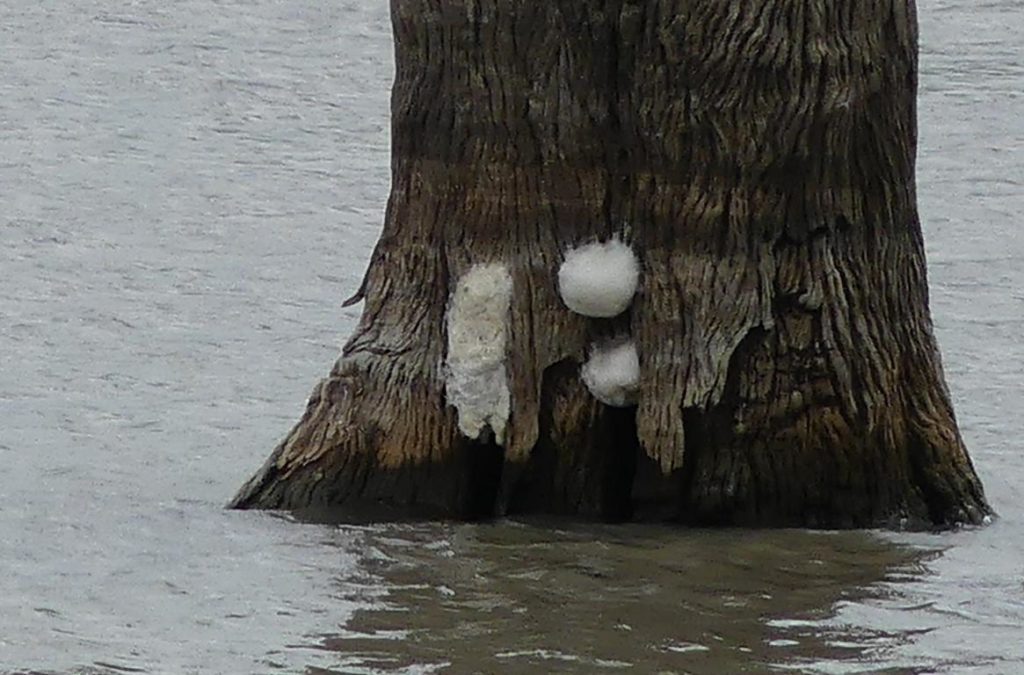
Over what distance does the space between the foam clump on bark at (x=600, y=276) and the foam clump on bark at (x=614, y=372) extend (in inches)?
4.0

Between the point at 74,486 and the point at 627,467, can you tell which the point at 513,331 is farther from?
the point at 74,486

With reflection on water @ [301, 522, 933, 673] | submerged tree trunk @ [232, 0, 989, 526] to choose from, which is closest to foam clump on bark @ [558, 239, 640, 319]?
submerged tree trunk @ [232, 0, 989, 526]

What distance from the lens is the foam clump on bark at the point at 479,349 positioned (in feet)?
19.2

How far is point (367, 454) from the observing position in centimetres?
604

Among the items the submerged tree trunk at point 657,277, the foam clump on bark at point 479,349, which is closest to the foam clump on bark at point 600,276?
the submerged tree trunk at point 657,277

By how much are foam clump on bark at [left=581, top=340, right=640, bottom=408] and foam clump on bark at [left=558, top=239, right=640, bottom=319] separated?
10 centimetres

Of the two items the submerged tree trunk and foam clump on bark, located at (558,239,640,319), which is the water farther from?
foam clump on bark, located at (558,239,640,319)

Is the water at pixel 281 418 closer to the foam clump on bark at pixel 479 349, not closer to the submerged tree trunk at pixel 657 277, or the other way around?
the submerged tree trunk at pixel 657 277

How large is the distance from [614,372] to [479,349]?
320mm

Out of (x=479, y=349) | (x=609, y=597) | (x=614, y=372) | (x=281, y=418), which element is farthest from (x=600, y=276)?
(x=281, y=418)

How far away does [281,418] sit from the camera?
7.48 metres

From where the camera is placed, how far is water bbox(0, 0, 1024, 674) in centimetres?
525

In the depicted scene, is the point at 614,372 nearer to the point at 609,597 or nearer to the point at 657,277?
the point at 657,277

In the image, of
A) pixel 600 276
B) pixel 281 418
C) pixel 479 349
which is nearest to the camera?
pixel 600 276
